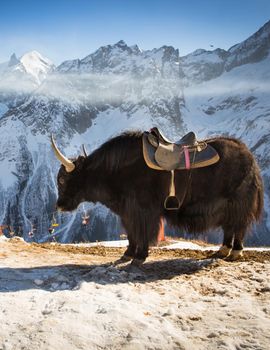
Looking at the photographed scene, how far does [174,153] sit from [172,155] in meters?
0.06

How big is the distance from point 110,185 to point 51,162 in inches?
7689

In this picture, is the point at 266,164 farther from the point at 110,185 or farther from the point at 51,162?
the point at 110,185

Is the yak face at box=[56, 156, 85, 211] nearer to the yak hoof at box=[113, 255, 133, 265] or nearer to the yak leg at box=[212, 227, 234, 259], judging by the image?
the yak hoof at box=[113, 255, 133, 265]

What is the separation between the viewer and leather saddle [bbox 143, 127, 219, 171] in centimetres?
641

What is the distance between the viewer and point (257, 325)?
12.7 feet

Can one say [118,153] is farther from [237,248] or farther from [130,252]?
[237,248]

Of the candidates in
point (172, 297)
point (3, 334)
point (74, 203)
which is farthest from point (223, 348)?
point (74, 203)

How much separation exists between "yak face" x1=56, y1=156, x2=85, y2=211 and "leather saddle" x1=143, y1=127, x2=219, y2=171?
4.28 ft

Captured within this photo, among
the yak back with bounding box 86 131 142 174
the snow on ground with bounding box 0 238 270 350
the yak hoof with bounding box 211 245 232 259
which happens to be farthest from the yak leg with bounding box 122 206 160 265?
the yak hoof with bounding box 211 245 232 259

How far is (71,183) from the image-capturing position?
7121mm

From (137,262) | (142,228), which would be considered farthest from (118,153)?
(137,262)

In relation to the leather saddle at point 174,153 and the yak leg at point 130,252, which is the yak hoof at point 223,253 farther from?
the leather saddle at point 174,153

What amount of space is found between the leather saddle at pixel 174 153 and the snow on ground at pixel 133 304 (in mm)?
1625

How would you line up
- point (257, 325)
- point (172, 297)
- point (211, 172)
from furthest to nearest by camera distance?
point (211, 172) → point (172, 297) → point (257, 325)
